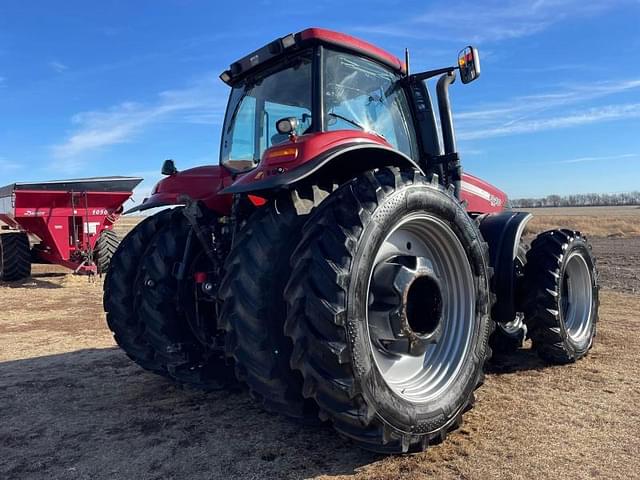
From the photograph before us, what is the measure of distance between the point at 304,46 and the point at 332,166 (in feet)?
3.11

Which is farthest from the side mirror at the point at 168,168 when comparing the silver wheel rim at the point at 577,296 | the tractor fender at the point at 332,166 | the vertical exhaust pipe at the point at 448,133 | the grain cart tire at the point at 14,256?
the grain cart tire at the point at 14,256

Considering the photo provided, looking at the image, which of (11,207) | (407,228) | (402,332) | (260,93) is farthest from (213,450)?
(11,207)

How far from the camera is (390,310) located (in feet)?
9.00

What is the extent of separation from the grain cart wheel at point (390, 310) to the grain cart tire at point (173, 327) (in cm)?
131

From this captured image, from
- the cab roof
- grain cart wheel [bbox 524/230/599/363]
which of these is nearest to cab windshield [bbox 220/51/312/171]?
the cab roof

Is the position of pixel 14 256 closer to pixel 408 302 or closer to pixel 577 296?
pixel 408 302

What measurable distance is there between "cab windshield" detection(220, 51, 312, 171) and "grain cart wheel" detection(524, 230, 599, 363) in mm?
2304

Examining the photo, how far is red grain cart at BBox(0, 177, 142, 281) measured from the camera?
35.1ft

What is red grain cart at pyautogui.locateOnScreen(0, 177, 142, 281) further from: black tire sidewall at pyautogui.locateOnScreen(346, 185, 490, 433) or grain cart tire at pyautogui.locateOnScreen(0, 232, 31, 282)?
black tire sidewall at pyautogui.locateOnScreen(346, 185, 490, 433)

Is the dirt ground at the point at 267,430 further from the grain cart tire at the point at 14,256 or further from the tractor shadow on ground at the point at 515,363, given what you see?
the grain cart tire at the point at 14,256

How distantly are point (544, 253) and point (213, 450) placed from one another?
3020 mm

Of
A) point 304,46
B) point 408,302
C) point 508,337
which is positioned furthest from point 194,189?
point 508,337

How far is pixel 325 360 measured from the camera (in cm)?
231

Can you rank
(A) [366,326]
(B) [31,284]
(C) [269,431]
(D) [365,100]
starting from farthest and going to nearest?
(B) [31,284]
(D) [365,100]
(C) [269,431]
(A) [366,326]
